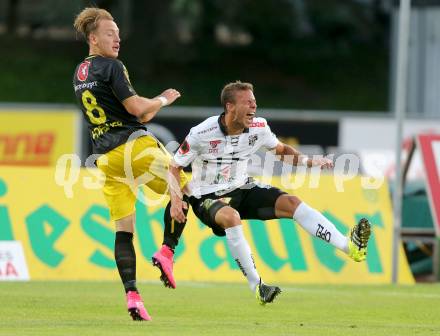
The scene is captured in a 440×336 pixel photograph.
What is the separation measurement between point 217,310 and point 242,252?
1.95ft

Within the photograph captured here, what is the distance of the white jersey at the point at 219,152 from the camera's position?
11211mm

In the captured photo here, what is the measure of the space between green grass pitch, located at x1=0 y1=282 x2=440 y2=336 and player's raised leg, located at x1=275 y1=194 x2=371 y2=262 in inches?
22.1

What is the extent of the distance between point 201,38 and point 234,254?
3112 centimetres

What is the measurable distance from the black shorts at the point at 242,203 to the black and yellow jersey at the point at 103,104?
1.11 metres

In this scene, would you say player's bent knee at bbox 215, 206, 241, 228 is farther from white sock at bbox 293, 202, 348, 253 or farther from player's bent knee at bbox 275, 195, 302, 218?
white sock at bbox 293, 202, 348, 253

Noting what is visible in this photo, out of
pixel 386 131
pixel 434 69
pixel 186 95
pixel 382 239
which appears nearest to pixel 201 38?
pixel 186 95

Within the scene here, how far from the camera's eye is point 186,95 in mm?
39000

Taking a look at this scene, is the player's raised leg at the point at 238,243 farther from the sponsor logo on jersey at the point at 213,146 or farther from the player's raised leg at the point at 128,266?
the player's raised leg at the point at 128,266

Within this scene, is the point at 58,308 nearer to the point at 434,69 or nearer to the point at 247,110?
the point at 247,110

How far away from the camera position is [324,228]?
1098 centimetres

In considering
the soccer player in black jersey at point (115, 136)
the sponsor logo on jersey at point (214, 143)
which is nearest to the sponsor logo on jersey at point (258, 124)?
the sponsor logo on jersey at point (214, 143)

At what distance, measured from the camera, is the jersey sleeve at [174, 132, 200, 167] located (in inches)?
433

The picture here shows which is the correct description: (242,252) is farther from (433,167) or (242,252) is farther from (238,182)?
(433,167)

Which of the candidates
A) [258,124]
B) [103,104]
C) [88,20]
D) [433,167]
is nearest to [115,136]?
[103,104]
